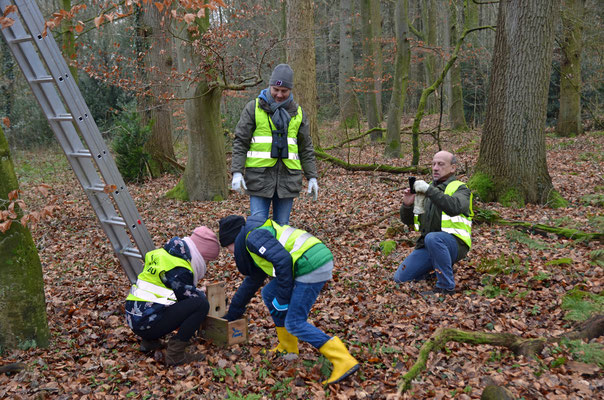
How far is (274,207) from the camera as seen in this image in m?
5.60

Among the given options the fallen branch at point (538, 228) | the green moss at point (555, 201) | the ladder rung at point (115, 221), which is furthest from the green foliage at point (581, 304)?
the ladder rung at point (115, 221)

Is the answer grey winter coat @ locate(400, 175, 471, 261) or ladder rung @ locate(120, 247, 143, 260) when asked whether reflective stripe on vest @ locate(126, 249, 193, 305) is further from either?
grey winter coat @ locate(400, 175, 471, 261)

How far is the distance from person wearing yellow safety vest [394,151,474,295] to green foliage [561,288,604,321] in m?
1.16

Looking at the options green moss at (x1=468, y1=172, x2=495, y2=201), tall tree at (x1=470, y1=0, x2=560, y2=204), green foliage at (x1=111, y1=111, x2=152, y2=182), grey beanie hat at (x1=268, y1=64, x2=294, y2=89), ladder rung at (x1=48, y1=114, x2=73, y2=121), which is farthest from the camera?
green foliage at (x1=111, y1=111, x2=152, y2=182)

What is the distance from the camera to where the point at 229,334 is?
4.30m

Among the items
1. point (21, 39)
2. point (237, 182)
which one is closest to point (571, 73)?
point (237, 182)

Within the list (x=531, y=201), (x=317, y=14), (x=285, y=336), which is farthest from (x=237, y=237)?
(x=317, y=14)

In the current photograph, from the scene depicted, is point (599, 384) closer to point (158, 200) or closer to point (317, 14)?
point (158, 200)

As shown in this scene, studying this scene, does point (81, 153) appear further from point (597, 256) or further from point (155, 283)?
point (597, 256)

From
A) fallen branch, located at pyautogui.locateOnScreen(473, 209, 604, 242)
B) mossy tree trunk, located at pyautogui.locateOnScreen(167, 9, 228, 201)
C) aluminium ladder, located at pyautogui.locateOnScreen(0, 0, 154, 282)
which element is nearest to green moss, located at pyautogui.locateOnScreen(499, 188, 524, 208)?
fallen branch, located at pyautogui.locateOnScreen(473, 209, 604, 242)

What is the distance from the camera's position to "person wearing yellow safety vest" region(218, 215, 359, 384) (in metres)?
3.62

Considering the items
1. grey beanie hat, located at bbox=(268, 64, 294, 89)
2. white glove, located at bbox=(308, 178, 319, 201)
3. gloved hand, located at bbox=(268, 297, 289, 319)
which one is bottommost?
gloved hand, located at bbox=(268, 297, 289, 319)

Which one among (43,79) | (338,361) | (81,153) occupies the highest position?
(43,79)

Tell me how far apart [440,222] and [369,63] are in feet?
54.2
